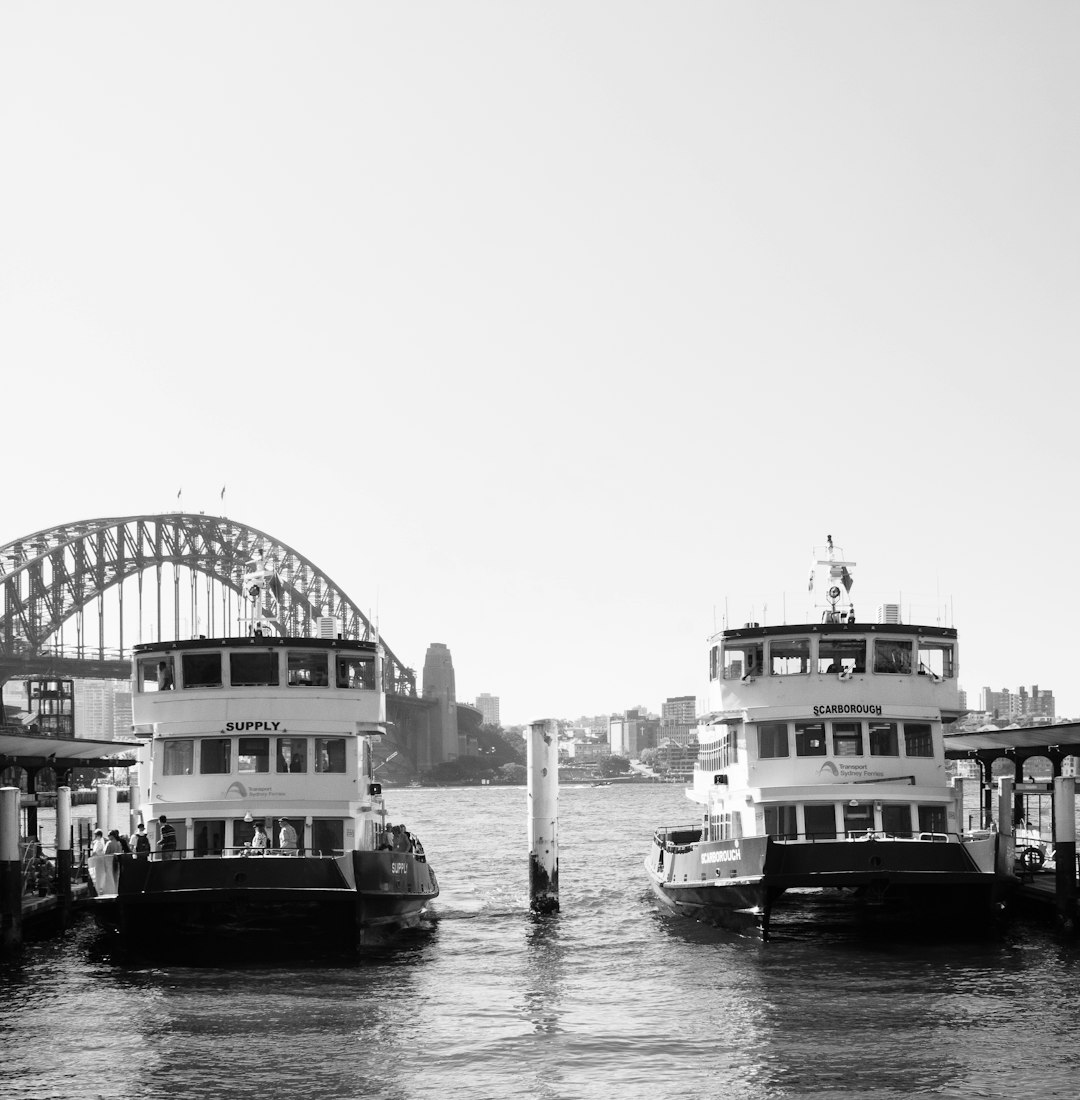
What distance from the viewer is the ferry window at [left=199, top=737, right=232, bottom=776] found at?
1528 inches

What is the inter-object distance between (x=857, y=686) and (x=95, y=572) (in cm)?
14752

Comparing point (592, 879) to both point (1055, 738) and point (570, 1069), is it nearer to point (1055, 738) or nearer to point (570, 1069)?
point (1055, 738)

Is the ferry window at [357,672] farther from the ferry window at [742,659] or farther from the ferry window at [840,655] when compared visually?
the ferry window at [840,655]

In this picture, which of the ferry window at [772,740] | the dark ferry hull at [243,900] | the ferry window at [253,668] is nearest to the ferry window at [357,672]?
the ferry window at [253,668]

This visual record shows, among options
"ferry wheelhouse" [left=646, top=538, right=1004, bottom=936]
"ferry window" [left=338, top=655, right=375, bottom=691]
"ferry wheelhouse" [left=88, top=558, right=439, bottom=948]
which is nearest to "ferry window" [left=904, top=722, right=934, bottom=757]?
"ferry wheelhouse" [left=646, top=538, right=1004, bottom=936]

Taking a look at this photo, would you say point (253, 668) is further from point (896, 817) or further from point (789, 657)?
point (896, 817)

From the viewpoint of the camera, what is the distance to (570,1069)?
26438 millimetres

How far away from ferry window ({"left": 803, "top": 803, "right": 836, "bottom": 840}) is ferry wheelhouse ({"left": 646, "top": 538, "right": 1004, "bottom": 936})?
0.02 meters

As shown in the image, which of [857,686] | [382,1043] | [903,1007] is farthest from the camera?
[857,686]

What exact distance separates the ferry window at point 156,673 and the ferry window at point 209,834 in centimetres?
342

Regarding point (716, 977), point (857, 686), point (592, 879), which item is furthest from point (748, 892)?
point (592, 879)

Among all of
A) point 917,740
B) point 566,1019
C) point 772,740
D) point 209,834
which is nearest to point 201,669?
point 209,834

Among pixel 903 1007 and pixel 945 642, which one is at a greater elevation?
pixel 945 642

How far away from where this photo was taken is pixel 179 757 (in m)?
39.0
